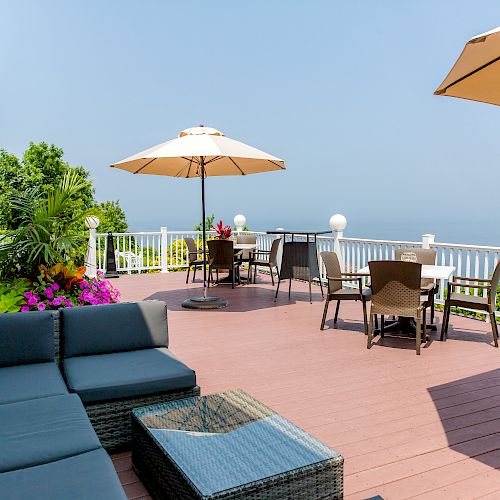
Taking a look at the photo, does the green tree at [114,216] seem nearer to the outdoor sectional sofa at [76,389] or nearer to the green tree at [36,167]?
the green tree at [36,167]

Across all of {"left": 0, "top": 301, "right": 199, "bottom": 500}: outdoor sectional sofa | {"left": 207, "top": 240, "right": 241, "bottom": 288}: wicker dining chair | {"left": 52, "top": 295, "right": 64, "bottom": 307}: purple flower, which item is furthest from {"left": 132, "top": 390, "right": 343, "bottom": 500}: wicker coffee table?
{"left": 207, "top": 240, "right": 241, "bottom": 288}: wicker dining chair

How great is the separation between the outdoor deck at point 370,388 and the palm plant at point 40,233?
4.97 feet

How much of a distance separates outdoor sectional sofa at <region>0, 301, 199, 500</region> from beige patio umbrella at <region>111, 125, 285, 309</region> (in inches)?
→ 127

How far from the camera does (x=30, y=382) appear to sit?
9.15 ft

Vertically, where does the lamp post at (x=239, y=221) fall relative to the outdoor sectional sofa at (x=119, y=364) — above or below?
above

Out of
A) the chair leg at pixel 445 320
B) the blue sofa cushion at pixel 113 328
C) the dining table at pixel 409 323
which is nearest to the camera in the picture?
the blue sofa cushion at pixel 113 328

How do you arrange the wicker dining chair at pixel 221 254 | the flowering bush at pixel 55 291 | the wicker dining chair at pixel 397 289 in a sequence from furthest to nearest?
the wicker dining chair at pixel 221 254 → the wicker dining chair at pixel 397 289 → the flowering bush at pixel 55 291

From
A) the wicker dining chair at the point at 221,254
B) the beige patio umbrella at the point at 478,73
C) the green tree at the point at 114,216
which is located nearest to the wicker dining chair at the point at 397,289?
the beige patio umbrella at the point at 478,73

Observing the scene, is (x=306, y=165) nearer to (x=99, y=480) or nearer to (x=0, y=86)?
(x=0, y=86)

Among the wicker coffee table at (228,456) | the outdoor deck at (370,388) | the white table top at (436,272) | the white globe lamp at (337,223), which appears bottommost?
the outdoor deck at (370,388)

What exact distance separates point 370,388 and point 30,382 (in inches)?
95.0

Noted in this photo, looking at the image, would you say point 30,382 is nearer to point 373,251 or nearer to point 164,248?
point 373,251

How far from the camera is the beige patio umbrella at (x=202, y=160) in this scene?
6.37 meters

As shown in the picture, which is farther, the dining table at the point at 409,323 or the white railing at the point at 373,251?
the white railing at the point at 373,251
